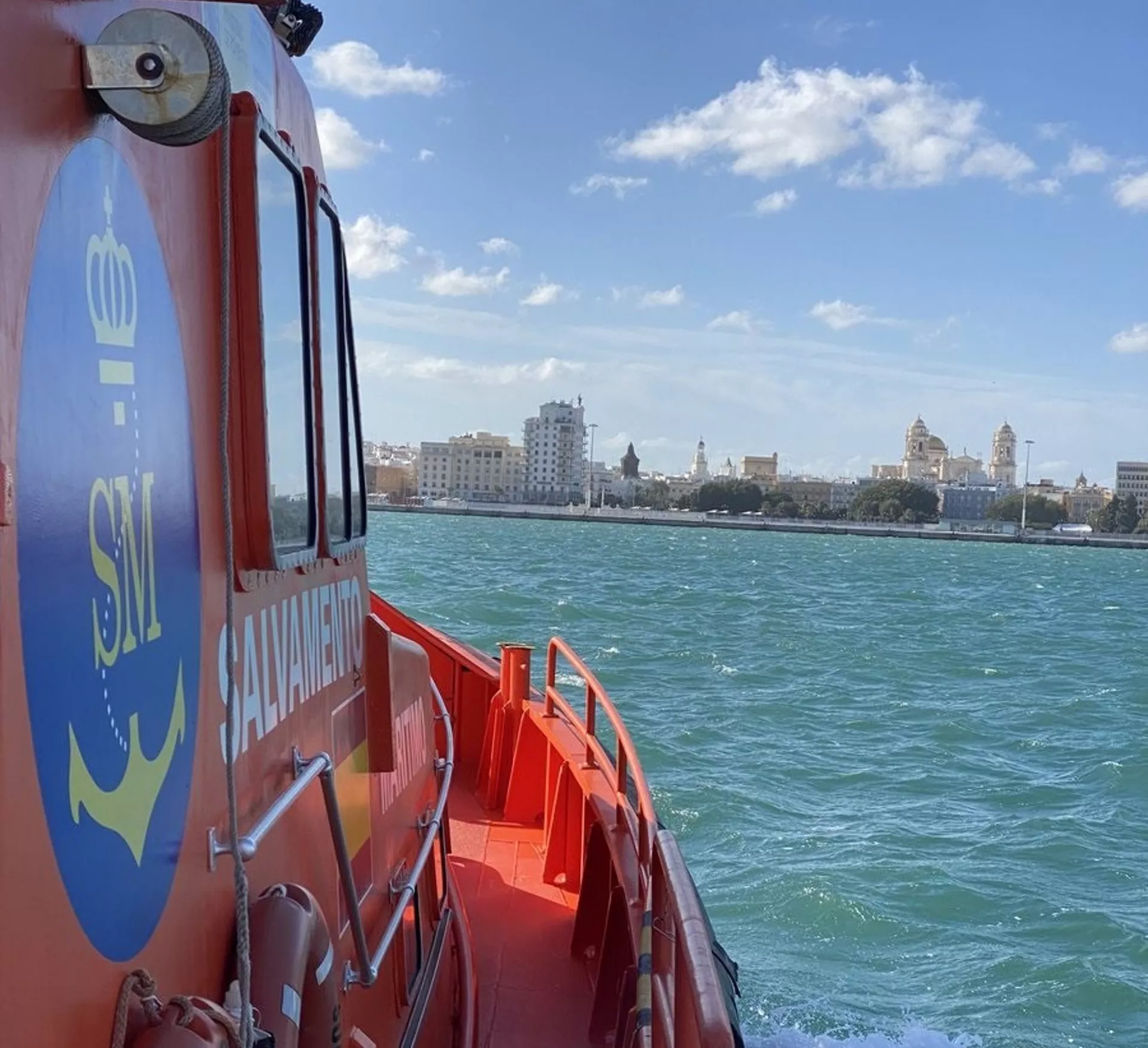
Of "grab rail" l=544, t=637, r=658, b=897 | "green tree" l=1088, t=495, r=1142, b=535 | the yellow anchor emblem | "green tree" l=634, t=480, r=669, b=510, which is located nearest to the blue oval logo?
the yellow anchor emblem

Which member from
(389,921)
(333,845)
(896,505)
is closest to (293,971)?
(333,845)

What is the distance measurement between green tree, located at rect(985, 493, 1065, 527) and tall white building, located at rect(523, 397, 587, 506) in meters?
59.8

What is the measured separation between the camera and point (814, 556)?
92.3 metres

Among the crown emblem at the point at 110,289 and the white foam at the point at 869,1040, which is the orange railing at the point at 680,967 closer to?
the crown emblem at the point at 110,289

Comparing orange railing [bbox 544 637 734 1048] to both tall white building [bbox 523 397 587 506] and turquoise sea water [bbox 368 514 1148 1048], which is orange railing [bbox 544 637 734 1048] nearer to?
turquoise sea water [bbox 368 514 1148 1048]

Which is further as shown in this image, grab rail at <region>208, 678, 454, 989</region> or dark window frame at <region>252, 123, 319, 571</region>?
dark window frame at <region>252, 123, 319, 571</region>

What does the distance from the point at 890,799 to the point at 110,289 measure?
44.7ft

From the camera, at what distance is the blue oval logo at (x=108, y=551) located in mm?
1610

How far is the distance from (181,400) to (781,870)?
10166 mm

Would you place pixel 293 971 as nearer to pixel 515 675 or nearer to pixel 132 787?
pixel 132 787

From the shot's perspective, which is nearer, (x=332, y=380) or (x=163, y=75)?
(x=163, y=75)

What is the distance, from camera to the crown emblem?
5.93 feet

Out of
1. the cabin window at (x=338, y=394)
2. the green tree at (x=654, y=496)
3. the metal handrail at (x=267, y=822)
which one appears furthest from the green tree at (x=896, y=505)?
the metal handrail at (x=267, y=822)

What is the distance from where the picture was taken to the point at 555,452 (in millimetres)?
187000
